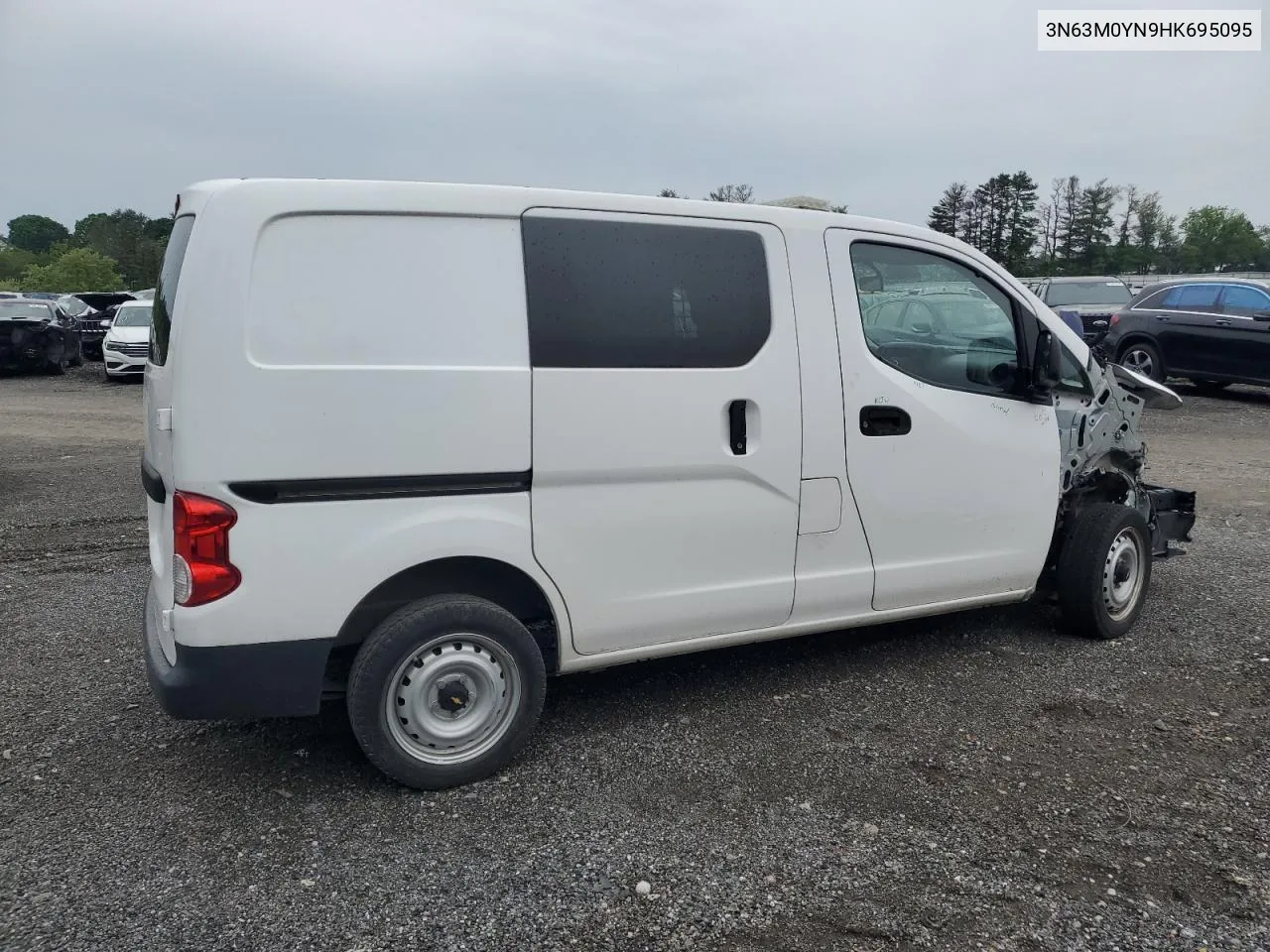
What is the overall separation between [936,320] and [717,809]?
228 cm

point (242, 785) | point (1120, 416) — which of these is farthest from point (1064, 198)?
point (242, 785)

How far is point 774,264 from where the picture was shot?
3.92m

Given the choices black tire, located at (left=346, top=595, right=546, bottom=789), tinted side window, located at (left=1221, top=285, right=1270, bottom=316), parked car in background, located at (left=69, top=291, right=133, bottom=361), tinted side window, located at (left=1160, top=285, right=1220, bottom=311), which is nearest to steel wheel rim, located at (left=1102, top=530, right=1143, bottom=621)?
black tire, located at (left=346, top=595, right=546, bottom=789)

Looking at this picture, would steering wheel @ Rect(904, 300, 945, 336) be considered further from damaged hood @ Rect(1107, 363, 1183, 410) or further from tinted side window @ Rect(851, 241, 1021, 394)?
damaged hood @ Rect(1107, 363, 1183, 410)

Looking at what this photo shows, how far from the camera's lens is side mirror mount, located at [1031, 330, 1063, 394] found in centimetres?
453

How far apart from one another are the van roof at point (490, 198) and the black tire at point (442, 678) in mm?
1317

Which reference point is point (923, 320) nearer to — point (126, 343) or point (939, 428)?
point (939, 428)

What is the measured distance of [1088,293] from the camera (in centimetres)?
1859

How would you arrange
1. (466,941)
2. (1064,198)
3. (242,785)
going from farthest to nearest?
(1064,198), (242,785), (466,941)

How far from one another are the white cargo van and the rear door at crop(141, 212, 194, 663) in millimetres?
25

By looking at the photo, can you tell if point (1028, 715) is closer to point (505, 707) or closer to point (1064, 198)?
point (505, 707)

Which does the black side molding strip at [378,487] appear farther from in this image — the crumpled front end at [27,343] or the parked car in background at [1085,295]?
the crumpled front end at [27,343]

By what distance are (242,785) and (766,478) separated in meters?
2.16

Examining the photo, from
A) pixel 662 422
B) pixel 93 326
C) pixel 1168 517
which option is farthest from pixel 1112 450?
pixel 93 326
